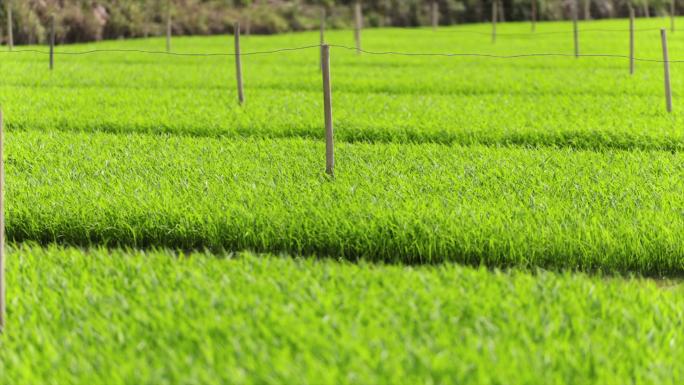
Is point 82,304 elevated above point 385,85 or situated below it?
below

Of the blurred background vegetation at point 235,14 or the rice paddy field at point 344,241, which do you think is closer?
the rice paddy field at point 344,241

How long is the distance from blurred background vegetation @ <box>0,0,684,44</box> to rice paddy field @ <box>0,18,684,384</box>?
1724 centimetres

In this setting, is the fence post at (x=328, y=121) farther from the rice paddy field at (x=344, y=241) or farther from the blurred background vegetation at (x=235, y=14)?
the blurred background vegetation at (x=235, y=14)

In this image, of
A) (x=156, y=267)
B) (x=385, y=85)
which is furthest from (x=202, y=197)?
(x=385, y=85)

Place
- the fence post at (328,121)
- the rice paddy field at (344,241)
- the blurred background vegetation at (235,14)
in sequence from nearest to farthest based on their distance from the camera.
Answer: the rice paddy field at (344,241) → the fence post at (328,121) → the blurred background vegetation at (235,14)

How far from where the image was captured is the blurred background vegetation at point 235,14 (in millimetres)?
30016

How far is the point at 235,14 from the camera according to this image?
40656 millimetres

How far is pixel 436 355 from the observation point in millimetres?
3855

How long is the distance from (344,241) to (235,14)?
117ft

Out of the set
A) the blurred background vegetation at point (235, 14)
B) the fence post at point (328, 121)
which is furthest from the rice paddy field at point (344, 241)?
the blurred background vegetation at point (235, 14)

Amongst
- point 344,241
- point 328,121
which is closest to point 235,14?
point 328,121

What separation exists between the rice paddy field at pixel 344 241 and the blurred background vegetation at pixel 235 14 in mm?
17239

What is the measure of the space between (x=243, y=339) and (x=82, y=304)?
1102 mm

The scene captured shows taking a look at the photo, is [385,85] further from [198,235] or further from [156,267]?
[156,267]
